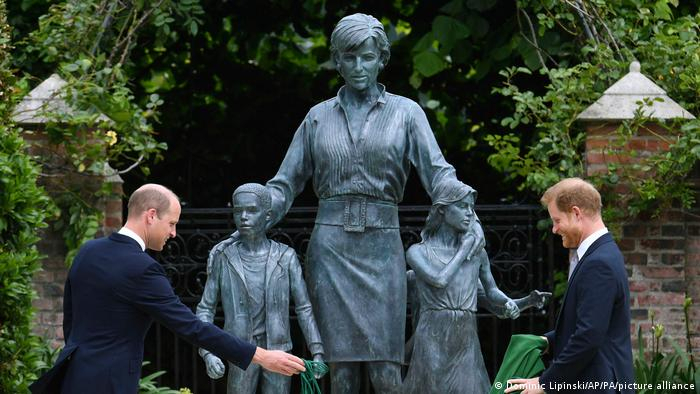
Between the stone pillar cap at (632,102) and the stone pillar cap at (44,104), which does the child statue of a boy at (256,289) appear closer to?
the stone pillar cap at (44,104)

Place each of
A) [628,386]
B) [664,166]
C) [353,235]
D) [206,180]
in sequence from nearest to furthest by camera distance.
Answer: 1. [628,386]
2. [353,235]
3. [664,166]
4. [206,180]

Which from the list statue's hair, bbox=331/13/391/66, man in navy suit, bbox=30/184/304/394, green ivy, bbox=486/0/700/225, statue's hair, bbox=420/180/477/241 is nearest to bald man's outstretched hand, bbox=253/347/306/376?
man in navy suit, bbox=30/184/304/394

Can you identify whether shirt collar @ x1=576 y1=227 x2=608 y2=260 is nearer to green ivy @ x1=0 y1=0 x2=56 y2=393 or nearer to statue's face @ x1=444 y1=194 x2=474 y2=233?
statue's face @ x1=444 y1=194 x2=474 y2=233

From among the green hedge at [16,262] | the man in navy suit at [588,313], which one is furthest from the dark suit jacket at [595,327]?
the green hedge at [16,262]

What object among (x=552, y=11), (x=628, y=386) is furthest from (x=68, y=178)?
(x=628, y=386)

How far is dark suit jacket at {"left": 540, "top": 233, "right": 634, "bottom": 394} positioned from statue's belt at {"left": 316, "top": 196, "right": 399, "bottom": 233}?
125cm

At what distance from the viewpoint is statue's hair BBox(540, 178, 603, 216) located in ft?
16.6

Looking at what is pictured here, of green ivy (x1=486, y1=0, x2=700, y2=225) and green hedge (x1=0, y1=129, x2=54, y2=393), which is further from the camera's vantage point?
green ivy (x1=486, y1=0, x2=700, y2=225)

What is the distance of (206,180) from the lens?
10.1m

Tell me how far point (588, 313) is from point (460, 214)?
1140mm

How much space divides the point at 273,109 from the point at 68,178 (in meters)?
2.30

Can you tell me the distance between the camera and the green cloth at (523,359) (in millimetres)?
5266

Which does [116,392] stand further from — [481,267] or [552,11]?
[552,11]

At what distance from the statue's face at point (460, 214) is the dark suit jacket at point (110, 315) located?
52.7 inches
